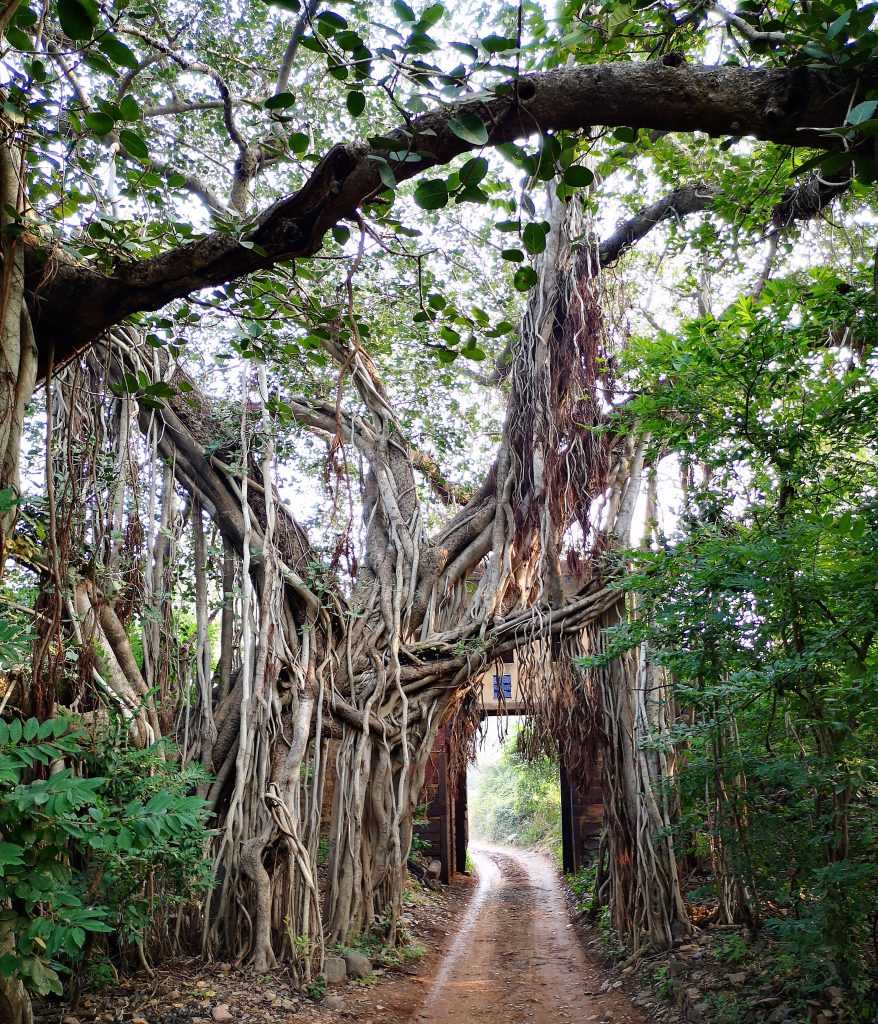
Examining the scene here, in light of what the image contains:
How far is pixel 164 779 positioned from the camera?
3.01 meters

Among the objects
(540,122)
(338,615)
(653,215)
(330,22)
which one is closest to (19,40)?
(330,22)

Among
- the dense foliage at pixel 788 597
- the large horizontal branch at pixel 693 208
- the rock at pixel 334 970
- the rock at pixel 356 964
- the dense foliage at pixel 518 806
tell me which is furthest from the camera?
the dense foliage at pixel 518 806

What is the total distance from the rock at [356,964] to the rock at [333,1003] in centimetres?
38

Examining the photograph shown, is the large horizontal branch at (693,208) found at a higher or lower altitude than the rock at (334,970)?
higher

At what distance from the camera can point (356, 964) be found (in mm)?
4074

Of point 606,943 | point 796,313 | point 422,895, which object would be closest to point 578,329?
point 796,313

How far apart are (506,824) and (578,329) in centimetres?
1461

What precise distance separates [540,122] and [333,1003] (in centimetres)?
381

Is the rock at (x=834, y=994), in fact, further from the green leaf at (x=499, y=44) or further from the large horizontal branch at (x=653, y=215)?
the large horizontal branch at (x=653, y=215)

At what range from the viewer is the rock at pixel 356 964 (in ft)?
13.3

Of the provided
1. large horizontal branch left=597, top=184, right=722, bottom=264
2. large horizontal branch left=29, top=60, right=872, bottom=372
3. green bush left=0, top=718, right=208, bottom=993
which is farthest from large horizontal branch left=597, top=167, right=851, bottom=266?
green bush left=0, top=718, right=208, bottom=993

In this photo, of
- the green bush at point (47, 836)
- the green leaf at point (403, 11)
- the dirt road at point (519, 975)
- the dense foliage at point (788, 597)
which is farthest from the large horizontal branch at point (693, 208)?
the dirt road at point (519, 975)

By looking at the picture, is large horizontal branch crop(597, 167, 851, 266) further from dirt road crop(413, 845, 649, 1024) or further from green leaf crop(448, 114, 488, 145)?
dirt road crop(413, 845, 649, 1024)

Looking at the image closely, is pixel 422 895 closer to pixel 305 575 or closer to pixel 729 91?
pixel 305 575
